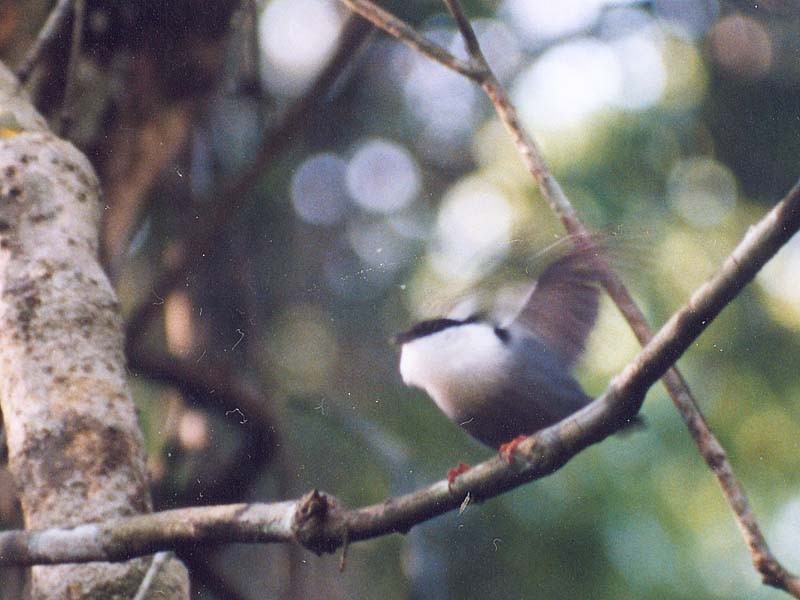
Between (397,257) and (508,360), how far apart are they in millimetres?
2361

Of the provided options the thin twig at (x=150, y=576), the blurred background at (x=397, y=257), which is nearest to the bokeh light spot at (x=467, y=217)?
the blurred background at (x=397, y=257)

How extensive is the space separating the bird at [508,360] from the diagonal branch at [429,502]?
2.58ft

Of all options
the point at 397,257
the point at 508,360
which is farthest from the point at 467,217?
the point at 508,360

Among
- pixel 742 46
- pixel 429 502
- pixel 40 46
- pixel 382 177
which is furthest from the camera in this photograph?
pixel 382 177

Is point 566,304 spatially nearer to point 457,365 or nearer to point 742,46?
point 457,365

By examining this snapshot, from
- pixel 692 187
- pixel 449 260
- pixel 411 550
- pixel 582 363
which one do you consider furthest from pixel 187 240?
pixel 692 187

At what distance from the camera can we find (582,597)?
391cm

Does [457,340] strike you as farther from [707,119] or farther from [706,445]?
[707,119]

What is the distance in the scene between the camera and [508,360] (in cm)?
231

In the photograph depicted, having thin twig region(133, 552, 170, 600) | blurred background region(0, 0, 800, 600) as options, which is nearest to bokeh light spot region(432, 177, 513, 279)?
blurred background region(0, 0, 800, 600)

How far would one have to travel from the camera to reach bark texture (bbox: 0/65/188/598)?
5.11 ft

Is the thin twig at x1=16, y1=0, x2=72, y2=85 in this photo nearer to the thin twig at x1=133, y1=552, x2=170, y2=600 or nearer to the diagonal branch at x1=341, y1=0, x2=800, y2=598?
the diagonal branch at x1=341, y1=0, x2=800, y2=598

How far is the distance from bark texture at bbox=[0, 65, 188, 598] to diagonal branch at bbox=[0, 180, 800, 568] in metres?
0.09

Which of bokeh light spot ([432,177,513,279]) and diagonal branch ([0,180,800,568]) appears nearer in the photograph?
diagonal branch ([0,180,800,568])
